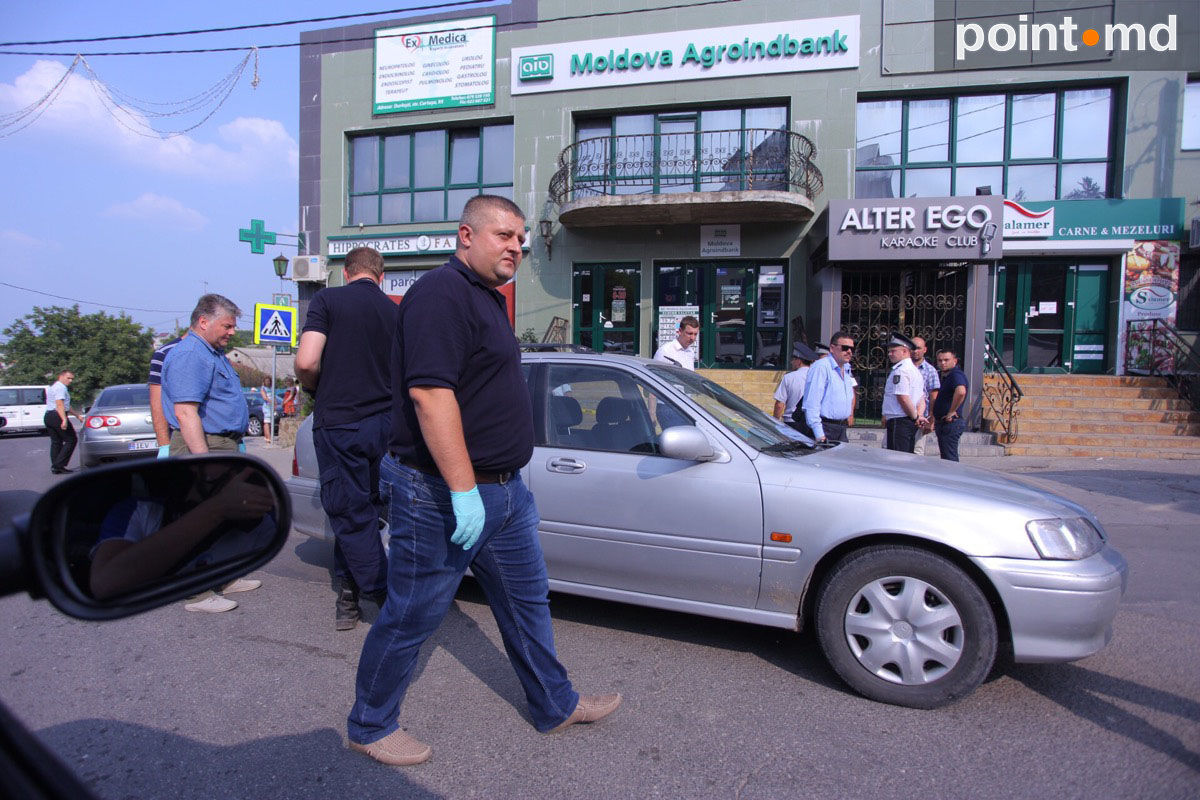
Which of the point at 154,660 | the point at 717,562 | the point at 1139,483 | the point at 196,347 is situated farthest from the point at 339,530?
the point at 1139,483

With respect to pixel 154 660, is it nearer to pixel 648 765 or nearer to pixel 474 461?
pixel 474 461

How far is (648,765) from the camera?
271 cm

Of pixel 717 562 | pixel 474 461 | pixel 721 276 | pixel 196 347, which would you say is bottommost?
pixel 717 562

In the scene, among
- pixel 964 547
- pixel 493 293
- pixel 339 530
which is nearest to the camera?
pixel 493 293

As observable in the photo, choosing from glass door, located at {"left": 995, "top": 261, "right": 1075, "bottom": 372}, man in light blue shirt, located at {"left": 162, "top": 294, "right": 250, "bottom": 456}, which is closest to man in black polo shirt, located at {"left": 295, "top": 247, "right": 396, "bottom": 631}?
man in light blue shirt, located at {"left": 162, "top": 294, "right": 250, "bottom": 456}

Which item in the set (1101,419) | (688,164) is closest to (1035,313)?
(1101,419)

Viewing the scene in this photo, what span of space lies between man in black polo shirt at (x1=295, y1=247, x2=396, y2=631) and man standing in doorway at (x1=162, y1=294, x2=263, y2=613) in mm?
632

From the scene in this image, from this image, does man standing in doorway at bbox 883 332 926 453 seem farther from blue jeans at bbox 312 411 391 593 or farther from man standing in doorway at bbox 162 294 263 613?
man standing in doorway at bbox 162 294 263 613

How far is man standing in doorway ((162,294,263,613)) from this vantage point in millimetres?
4105

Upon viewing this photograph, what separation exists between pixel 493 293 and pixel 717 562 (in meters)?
1.68

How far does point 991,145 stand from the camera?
47.0 feet

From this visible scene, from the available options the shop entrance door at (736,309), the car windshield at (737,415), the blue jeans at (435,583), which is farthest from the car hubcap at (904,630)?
the shop entrance door at (736,309)

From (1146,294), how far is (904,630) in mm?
14318

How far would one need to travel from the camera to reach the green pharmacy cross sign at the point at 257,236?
647 inches
